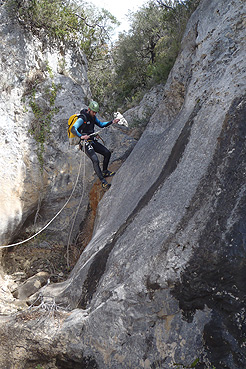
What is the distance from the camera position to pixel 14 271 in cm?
870

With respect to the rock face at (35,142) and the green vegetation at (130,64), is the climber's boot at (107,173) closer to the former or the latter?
the rock face at (35,142)

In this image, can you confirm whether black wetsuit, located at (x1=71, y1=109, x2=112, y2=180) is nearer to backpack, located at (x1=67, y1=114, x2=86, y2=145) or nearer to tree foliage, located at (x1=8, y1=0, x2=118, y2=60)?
backpack, located at (x1=67, y1=114, x2=86, y2=145)

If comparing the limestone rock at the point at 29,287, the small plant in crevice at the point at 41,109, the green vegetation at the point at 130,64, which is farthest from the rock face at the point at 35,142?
the green vegetation at the point at 130,64

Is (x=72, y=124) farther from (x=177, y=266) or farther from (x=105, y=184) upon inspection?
(x=177, y=266)

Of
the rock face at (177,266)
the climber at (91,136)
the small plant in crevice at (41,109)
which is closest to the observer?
the rock face at (177,266)

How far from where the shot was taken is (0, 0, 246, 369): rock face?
3566 mm

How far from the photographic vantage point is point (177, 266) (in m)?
3.88

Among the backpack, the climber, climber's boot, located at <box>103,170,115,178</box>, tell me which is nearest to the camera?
the backpack

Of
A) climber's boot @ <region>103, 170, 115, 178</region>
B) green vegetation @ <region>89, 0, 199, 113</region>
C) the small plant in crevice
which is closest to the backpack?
climber's boot @ <region>103, 170, 115, 178</region>

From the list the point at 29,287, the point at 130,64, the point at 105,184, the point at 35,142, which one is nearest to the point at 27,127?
the point at 35,142

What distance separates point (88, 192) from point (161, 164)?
405 centimetres

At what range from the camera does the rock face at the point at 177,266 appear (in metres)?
3.57

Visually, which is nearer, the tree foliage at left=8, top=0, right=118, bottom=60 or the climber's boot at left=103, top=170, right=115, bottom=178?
the climber's boot at left=103, top=170, right=115, bottom=178

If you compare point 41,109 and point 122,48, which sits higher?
point 122,48
